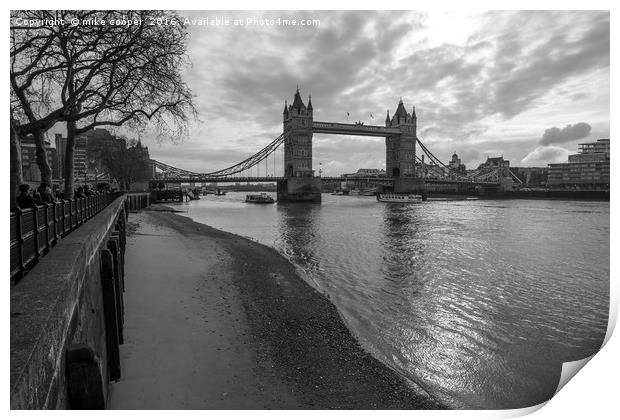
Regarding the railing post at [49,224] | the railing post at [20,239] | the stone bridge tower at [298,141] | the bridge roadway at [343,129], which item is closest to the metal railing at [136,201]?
the railing post at [49,224]

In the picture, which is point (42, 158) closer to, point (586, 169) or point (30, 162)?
point (30, 162)

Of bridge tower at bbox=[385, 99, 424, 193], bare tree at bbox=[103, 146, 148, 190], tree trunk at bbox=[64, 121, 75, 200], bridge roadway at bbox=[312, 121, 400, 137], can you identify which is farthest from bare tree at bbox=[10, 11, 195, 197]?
bridge tower at bbox=[385, 99, 424, 193]

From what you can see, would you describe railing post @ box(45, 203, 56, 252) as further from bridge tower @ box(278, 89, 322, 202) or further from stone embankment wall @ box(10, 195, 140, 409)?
bridge tower @ box(278, 89, 322, 202)

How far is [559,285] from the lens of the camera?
11.9 m

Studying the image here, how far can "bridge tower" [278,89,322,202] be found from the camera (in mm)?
74706

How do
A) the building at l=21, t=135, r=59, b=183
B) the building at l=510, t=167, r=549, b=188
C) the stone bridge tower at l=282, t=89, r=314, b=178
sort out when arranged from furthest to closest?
the building at l=510, t=167, r=549, b=188
the stone bridge tower at l=282, t=89, r=314, b=178
the building at l=21, t=135, r=59, b=183

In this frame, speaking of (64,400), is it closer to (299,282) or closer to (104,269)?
(104,269)

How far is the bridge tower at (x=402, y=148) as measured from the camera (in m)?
91.4

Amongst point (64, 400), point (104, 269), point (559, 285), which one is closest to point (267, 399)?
point (64, 400)

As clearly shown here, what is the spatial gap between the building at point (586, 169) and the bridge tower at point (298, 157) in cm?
5297

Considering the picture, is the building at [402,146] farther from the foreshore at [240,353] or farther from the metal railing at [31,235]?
the metal railing at [31,235]

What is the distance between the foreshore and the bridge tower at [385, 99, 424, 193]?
81.9 m

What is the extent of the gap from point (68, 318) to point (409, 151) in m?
95.5

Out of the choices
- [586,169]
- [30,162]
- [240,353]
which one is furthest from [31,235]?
[586,169]
